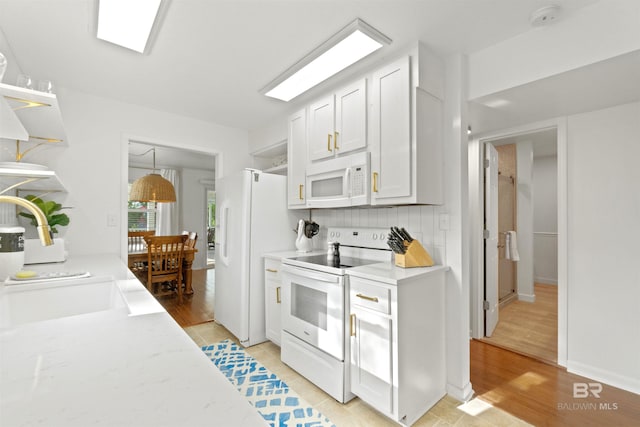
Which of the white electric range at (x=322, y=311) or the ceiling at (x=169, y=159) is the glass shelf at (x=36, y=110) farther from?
the ceiling at (x=169, y=159)

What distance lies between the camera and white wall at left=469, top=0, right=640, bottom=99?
149 centimetres

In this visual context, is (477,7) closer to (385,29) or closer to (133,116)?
(385,29)

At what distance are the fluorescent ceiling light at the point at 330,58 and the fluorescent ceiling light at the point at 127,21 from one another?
36.6 inches

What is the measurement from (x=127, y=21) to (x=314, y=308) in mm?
2157

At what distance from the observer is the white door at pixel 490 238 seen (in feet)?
9.43

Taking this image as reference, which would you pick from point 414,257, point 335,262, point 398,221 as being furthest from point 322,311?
point 398,221

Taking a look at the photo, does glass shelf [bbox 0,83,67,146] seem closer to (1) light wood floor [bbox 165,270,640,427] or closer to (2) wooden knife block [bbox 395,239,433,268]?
(2) wooden knife block [bbox 395,239,433,268]

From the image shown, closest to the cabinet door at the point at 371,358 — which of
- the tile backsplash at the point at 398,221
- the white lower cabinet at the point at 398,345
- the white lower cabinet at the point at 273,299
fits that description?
the white lower cabinet at the point at 398,345

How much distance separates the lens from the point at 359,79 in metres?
2.23

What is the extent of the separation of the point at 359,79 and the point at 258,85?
0.91 metres

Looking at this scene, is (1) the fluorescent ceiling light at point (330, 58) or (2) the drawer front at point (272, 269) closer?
(1) the fluorescent ceiling light at point (330, 58)

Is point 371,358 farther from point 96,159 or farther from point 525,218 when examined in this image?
point 525,218

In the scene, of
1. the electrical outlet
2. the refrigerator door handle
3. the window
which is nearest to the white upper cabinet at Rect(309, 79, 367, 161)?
the electrical outlet

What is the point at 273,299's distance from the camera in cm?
272
